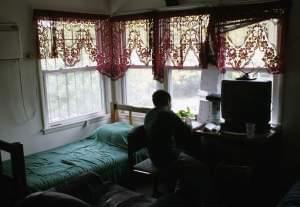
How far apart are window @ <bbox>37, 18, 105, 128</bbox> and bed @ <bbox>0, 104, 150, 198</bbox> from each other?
33 cm

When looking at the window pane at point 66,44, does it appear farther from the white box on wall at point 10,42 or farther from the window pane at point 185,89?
the window pane at point 185,89

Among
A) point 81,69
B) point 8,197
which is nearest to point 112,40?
point 81,69

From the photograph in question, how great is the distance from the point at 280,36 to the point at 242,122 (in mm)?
923

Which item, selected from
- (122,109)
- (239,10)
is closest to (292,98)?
(239,10)

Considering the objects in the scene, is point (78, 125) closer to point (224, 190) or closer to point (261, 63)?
point (224, 190)

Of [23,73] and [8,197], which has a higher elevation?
[23,73]

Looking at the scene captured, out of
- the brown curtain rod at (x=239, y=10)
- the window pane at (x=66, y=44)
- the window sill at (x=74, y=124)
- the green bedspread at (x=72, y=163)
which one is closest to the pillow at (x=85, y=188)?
the green bedspread at (x=72, y=163)

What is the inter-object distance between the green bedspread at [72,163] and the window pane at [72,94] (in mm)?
443

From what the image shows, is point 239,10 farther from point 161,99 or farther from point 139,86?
point 139,86

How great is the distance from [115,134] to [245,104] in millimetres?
1603

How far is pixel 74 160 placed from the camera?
3.50 meters

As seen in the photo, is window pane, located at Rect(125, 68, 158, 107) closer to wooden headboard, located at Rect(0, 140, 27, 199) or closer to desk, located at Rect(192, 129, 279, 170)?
desk, located at Rect(192, 129, 279, 170)

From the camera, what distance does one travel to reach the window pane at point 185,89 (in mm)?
3934

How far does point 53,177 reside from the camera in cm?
310
